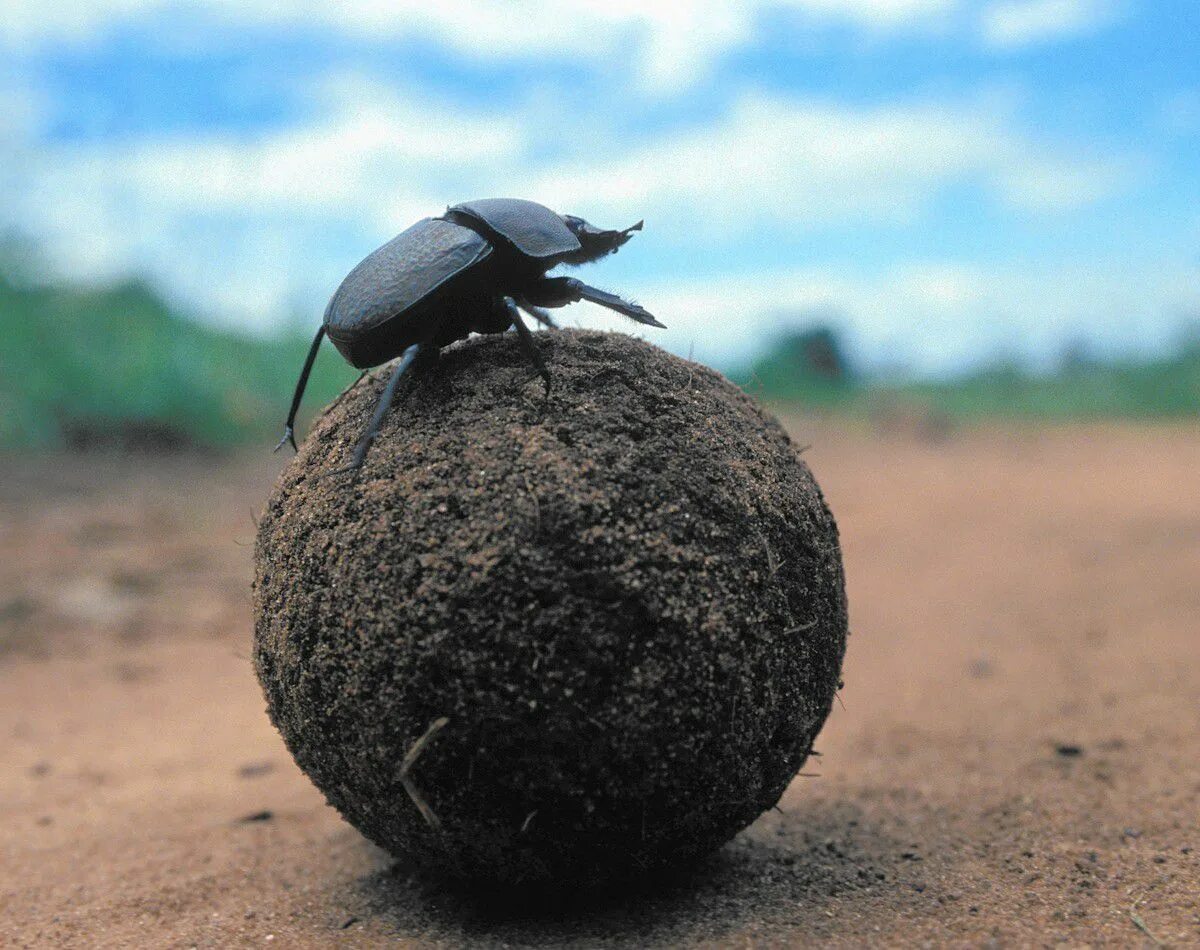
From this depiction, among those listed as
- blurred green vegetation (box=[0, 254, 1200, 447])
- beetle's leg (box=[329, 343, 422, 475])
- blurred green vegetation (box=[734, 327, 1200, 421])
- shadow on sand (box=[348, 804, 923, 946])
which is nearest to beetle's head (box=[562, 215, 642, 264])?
beetle's leg (box=[329, 343, 422, 475])

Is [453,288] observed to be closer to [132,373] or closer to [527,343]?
[527,343]

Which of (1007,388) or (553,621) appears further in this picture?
(1007,388)

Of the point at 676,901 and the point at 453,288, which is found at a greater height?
the point at 453,288

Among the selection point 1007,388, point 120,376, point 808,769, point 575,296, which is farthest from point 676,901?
point 1007,388

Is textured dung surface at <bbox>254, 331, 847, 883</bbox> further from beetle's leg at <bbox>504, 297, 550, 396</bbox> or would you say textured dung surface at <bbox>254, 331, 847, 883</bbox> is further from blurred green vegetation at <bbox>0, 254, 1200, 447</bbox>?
blurred green vegetation at <bbox>0, 254, 1200, 447</bbox>

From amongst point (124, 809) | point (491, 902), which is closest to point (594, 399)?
point (491, 902)

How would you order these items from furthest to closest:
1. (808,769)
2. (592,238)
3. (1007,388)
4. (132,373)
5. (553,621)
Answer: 1. (1007,388)
2. (132,373)
3. (808,769)
4. (592,238)
5. (553,621)

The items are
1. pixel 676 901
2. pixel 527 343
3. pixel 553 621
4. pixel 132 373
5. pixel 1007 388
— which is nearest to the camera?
pixel 553 621
